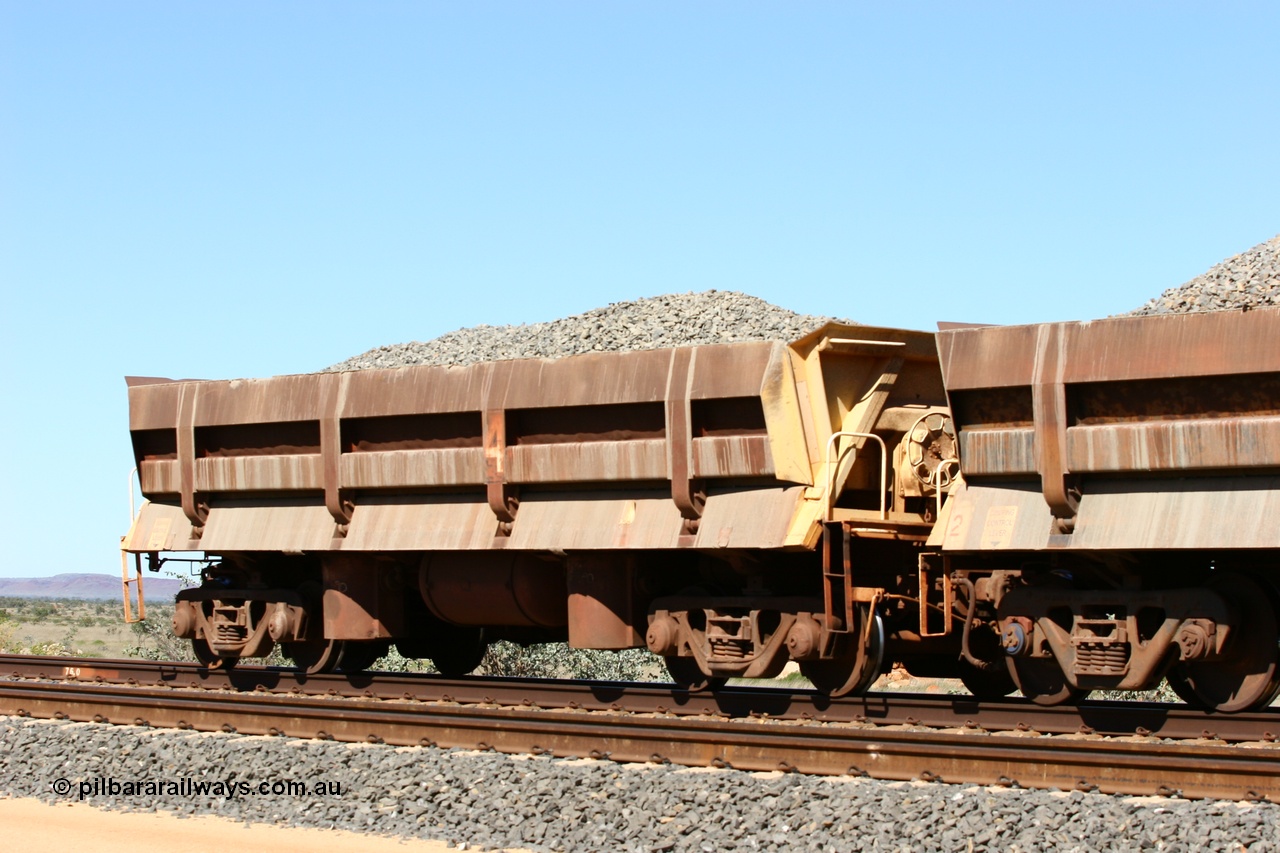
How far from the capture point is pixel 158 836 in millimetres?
9016

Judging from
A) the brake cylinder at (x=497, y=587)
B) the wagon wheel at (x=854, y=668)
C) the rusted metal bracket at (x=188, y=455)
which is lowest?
the wagon wheel at (x=854, y=668)

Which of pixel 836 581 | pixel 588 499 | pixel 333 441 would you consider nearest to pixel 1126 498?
pixel 836 581

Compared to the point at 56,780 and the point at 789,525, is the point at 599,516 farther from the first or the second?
the point at 56,780

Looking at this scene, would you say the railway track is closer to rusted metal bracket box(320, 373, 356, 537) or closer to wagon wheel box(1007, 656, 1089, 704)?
wagon wheel box(1007, 656, 1089, 704)

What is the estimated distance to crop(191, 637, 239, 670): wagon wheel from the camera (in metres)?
15.4

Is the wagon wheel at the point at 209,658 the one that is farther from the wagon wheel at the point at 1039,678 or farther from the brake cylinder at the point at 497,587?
the wagon wheel at the point at 1039,678

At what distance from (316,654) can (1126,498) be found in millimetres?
8422

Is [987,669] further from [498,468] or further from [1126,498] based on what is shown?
[498,468]

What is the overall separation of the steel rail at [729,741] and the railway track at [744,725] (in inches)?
0.4

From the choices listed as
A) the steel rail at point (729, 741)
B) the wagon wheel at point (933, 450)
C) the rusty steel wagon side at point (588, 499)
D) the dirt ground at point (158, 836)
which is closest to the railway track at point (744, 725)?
the steel rail at point (729, 741)

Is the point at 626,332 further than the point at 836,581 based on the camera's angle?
Yes

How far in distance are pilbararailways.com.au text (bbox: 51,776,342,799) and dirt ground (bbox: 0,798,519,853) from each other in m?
0.41

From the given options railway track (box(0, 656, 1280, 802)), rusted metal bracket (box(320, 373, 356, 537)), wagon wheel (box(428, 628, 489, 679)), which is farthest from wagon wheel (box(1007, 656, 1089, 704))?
wagon wheel (box(428, 628, 489, 679))

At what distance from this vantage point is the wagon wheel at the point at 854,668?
1176 centimetres
